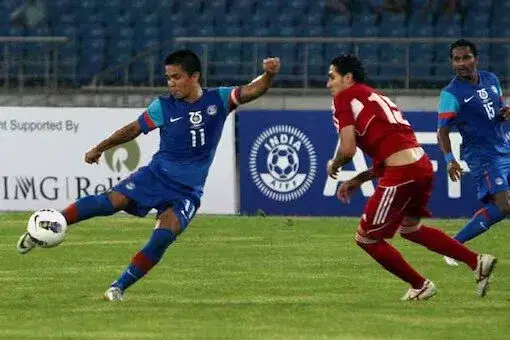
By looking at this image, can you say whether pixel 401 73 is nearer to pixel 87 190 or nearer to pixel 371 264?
pixel 87 190

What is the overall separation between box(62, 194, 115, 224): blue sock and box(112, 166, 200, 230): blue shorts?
0.16 metres

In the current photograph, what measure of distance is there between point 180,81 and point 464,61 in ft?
12.4

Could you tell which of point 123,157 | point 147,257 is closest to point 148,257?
point 147,257

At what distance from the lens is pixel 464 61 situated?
1510cm

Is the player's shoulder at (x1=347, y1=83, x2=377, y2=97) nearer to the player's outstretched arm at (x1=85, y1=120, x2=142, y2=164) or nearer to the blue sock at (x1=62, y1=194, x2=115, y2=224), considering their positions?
the player's outstretched arm at (x1=85, y1=120, x2=142, y2=164)

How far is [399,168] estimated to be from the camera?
11766 millimetres

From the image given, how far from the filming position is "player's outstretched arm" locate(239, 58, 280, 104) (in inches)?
466

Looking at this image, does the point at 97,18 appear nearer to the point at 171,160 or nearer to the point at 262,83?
the point at 171,160

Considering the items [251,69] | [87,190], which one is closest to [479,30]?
[251,69]

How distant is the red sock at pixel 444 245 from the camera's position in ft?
39.8

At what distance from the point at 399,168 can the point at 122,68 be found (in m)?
16.0

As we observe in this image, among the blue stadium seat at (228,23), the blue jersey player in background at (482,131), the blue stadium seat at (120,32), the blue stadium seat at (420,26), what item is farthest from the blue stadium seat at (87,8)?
the blue jersey player in background at (482,131)

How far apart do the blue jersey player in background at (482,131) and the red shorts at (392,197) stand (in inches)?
141

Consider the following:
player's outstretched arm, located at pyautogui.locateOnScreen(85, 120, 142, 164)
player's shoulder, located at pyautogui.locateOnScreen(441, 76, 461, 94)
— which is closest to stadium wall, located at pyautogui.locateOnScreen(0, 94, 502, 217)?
player's shoulder, located at pyautogui.locateOnScreen(441, 76, 461, 94)
